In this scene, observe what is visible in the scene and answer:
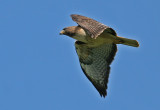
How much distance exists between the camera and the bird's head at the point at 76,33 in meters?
12.2

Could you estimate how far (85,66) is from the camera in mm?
13484

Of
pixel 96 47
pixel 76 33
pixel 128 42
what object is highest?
pixel 76 33

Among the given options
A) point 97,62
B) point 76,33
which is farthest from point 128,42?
point 97,62

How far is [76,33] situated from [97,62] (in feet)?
4.59

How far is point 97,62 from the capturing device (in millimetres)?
13266

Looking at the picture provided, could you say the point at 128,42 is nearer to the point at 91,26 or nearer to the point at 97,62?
the point at 91,26

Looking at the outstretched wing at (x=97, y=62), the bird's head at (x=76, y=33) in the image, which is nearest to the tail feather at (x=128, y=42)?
the outstretched wing at (x=97, y=62)

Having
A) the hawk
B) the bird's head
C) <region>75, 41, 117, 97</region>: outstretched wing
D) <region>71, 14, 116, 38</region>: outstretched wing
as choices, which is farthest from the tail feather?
the bird's head

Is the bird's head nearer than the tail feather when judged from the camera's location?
No

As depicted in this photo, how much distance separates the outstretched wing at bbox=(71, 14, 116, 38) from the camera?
434 inches

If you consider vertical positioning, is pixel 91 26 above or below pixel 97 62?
above

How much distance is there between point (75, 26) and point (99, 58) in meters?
1.30

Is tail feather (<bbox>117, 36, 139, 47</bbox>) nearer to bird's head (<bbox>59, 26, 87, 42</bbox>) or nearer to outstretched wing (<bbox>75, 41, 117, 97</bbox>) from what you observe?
outstretched wing (<bbox>75, 41, 117, 97</bbox>)

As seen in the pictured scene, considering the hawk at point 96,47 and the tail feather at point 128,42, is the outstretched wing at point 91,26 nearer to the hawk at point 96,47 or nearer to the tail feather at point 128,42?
the hawk at point 96,47
